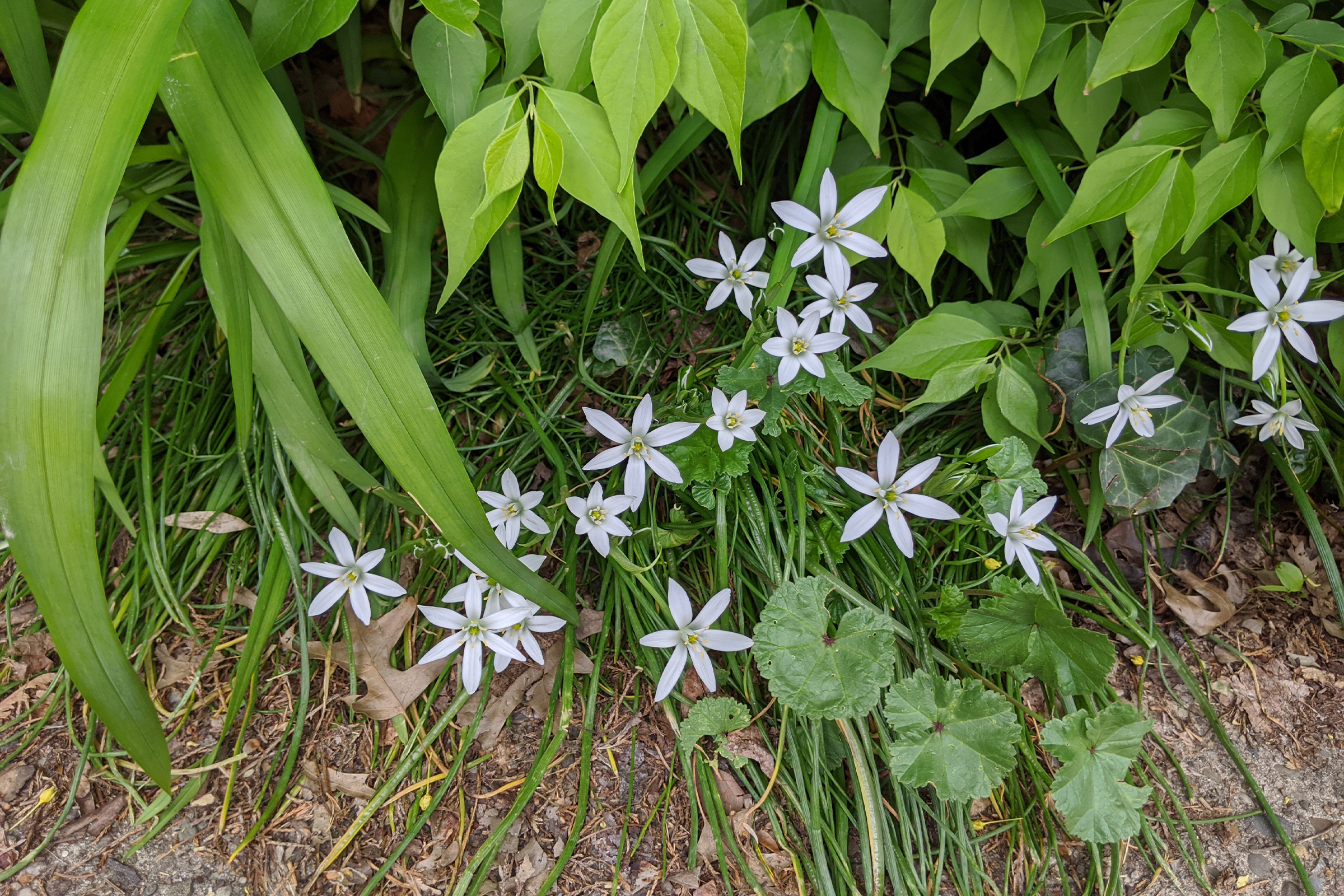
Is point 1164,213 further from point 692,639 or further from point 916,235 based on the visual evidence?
point 692,639

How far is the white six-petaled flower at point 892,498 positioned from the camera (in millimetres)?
902

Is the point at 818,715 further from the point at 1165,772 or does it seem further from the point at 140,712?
the point at 140,712

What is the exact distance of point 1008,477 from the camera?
960 mm

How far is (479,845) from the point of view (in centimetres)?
100

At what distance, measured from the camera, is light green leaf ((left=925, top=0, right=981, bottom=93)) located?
830 millimetres

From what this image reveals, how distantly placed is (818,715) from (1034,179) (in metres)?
0.81

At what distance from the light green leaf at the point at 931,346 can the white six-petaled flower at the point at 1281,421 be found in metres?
0.42

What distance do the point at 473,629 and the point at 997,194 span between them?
3.14 feet

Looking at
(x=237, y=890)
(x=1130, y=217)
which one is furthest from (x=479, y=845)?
(x=1130, y=217)

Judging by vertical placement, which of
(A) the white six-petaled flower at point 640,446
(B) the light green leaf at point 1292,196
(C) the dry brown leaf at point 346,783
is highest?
(B) the light green leaf at point 1292,196

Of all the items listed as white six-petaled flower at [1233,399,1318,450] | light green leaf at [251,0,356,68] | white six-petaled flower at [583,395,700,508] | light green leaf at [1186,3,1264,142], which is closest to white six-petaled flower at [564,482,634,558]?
white six-petaled flower at [583,395,700,508]

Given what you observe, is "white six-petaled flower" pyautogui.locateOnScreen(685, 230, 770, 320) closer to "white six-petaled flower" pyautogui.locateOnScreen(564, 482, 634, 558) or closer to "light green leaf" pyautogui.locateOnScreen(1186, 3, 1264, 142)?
"white six-petaled flower" pyautogui.locateOnScreen(564, 482, 634, 558)

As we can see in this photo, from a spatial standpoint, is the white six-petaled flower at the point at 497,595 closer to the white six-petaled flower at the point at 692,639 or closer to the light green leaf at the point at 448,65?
the white six-petaled flower at the point at 692,639

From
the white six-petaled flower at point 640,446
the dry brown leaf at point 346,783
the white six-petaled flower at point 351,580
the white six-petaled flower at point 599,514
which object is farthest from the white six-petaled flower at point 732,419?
the dry brown leaf at point 346,783
